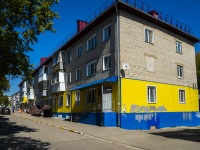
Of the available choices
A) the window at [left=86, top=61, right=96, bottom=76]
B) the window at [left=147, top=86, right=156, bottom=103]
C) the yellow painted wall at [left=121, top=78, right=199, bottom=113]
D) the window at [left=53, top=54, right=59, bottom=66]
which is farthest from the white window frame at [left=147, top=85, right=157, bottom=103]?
the window at [left=53, top=54, right=59, bottom=66]

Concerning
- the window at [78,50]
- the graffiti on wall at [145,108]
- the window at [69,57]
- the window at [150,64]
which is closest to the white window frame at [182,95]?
the graffiti on wall at [145,108]

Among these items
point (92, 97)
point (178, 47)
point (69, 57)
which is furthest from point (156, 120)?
point (69, 57)

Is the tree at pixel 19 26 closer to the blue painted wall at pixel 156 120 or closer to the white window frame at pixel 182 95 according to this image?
the blue painted wall at pixel 156 120

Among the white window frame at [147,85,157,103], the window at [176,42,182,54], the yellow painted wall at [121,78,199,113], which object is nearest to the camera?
the yellow painted wall at [121,78,199,113]

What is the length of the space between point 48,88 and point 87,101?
16.1 metres

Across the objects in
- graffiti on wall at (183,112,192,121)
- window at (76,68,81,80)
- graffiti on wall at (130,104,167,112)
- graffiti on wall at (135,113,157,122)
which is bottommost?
graffiti on wall at (183,112,192,121)

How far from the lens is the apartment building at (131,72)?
769 inches

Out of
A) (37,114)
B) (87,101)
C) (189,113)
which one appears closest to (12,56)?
(87,101)

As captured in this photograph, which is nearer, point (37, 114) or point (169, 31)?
point (169, 31)

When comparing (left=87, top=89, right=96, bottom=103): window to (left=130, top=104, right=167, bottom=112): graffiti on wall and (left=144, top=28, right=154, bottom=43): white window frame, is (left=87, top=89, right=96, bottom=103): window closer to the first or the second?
(left=130, top=104, right=167, bottom=112): graffiti on wall

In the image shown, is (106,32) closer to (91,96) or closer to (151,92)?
(91,96)

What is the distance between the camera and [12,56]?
1414cm

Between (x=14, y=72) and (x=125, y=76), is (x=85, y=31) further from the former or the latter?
(x=14, y=72)

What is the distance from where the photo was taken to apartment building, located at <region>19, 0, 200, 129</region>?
19.5 meters
